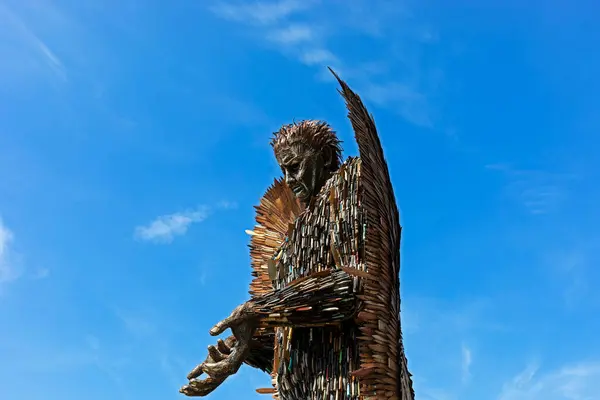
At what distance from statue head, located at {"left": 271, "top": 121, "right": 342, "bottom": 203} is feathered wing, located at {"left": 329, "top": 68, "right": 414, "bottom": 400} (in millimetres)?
567

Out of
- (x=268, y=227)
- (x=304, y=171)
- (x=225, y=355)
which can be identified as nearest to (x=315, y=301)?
(x=225, y=355)

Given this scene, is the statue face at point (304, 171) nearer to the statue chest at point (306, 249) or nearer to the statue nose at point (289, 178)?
the statue nose at point (289, 178)

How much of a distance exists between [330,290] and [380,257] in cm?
35

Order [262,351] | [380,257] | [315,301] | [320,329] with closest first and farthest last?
[380,257]
[315,301]
[320,329]
[262,351]

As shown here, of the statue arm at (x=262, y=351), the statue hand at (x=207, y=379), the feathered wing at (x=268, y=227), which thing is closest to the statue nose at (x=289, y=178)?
the feathered wing at (x=268, y=227)

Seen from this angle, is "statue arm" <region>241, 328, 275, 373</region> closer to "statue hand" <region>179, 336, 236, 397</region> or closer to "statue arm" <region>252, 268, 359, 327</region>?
"statue hand" <region>179, 336, 236, 397</region>

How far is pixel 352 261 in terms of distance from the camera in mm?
4270

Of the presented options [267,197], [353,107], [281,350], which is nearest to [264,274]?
[267,197]

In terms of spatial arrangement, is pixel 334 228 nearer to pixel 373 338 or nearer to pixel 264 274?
pixel 373 338

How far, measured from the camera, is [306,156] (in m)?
4.91

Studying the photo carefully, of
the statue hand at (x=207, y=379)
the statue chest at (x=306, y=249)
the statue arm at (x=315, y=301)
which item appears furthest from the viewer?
the statue hand at (x=207, y=379)

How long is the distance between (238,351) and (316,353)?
52cm

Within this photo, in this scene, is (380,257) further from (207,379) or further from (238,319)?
(207,379)

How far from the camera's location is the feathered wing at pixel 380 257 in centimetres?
388
